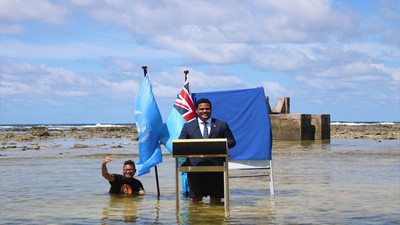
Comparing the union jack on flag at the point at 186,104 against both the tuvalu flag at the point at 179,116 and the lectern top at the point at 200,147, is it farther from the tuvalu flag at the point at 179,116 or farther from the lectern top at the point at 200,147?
the lectern top at the point at 200,147

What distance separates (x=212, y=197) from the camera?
28.0 ft

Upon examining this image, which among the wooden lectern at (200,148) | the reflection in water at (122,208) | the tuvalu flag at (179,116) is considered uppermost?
the tuvalu flag at (179,116)

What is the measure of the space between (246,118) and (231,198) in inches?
59.0

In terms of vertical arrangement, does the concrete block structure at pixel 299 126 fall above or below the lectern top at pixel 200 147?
above

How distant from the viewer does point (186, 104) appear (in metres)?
9.30

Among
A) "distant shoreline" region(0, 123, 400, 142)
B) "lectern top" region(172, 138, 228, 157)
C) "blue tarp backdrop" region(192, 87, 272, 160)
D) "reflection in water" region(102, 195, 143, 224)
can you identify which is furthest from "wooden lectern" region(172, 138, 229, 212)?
"distant shoreline" region(0, 123, 400, 142)

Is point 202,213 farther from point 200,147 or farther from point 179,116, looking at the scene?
point 179,116

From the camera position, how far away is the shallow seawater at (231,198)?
799 cm

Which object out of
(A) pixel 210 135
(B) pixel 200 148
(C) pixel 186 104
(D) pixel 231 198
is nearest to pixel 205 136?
(A) pixel 210 135

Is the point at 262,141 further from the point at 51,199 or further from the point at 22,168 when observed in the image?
the point at 22,168

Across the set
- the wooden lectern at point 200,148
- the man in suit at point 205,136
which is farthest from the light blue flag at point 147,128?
the wooden lectern at point 200,148

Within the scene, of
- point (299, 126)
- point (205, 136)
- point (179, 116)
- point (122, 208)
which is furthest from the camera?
point (299, 126)

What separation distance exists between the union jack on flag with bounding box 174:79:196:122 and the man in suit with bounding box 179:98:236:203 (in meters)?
1.02

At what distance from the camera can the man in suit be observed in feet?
26.6
